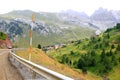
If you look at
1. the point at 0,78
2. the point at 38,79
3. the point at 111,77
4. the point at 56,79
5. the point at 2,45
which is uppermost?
the point at 56,79

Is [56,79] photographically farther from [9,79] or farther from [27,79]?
[9,79]

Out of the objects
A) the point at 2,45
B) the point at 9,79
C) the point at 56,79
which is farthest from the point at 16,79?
the point at 2,45

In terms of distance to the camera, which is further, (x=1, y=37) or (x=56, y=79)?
(x=1, y=37)

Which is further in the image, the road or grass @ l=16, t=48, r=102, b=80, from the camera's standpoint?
grass @ l=16, t=48, r=102, b=80

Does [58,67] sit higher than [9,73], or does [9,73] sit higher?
[9,73]

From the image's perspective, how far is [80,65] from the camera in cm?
19500

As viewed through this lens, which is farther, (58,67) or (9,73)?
(58,67)

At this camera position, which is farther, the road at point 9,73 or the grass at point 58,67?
the grass at point 58,67

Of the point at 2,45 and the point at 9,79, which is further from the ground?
the point at 9,79

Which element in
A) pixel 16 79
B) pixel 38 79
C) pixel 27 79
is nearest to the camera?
pixel 38 79

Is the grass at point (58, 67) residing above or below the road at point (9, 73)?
below

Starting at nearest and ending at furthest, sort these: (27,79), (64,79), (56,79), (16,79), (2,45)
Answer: (64,79) < (56,79) < (27,79) < (16,79) < (2,45)

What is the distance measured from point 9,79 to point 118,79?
584 feet

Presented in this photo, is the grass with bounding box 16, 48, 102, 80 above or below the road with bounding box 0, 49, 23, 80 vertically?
below
